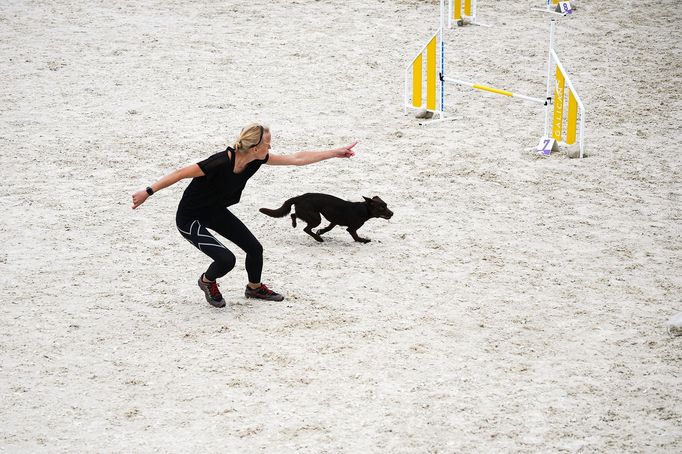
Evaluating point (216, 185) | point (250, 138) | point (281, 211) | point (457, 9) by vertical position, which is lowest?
point (281, 211)

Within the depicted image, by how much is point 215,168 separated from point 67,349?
179cm

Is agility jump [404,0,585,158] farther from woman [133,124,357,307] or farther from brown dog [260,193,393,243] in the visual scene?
woman [133,124,357,307]

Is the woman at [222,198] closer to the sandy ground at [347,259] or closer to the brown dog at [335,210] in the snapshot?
the sandy ground at [347,259]

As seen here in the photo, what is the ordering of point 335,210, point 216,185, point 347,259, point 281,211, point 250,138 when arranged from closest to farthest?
point 250,138 < point 216,185 < point 347,259 < point 335,210 < point 281,211

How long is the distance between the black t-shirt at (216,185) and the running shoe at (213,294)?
0.63 metres

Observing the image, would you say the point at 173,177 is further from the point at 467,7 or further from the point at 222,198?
the point at 467,7

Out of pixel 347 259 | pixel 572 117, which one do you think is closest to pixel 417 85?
pixel 572 117

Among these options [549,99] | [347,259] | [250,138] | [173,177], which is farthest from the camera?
[549,99]

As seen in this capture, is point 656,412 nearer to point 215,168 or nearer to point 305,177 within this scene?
point 215,168

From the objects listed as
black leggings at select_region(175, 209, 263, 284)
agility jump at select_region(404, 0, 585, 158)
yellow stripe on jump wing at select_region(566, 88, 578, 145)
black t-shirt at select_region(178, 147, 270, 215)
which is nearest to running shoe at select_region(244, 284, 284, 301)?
black leggings at select_region(175, 209, 263, 284)

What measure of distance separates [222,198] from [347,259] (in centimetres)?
178

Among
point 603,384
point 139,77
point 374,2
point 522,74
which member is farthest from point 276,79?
point 603,384

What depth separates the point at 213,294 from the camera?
294 inches

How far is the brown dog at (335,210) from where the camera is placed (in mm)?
8719
